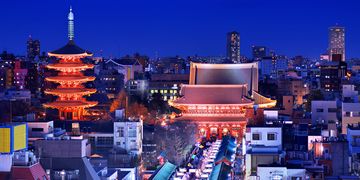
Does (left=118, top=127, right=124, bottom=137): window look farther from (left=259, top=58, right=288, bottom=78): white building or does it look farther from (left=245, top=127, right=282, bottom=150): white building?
(left=259, top=58, right=288, bottom=78): white building

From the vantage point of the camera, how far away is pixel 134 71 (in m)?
58.4

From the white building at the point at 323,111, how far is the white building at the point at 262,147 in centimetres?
1097

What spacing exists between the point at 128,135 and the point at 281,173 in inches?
362

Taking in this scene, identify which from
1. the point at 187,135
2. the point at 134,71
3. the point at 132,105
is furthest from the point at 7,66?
the point at 187,135

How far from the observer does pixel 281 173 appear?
15.6 metres

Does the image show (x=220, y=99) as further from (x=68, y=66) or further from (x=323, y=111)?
(x=68, y=66)

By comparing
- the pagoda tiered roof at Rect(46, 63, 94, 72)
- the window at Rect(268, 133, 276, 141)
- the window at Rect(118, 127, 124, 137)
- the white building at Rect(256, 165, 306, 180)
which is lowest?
the white building at Rect(256, 165, 306, 180)

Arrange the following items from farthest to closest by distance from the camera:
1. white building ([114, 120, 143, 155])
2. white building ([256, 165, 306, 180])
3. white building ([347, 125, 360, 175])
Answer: white building ([114, 120, 143, 155]) < white building ([347, 125, 360, 175]) < white building ([256, 165, 306, 180])

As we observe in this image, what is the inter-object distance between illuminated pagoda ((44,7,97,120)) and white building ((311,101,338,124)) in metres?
10.2

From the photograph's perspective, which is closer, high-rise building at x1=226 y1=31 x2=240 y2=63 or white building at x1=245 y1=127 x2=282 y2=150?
white building at x1=245 y1=127 x2=282 y2=150

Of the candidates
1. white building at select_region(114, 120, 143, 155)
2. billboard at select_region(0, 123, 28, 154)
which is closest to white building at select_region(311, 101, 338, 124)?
white building at select_region(114, 120, 143, 155)

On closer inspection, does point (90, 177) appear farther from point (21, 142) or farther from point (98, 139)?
point (98, 139)

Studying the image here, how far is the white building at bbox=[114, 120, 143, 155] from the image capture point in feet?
78.0

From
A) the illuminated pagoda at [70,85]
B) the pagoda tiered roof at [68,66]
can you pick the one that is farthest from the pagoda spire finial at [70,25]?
the pagoda tiered roof at [68,66]
